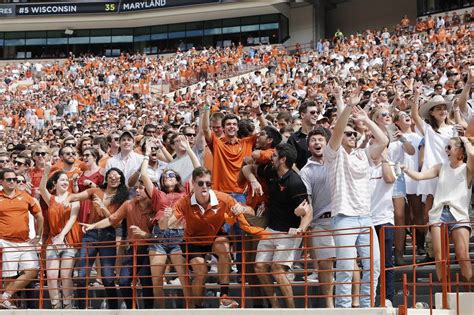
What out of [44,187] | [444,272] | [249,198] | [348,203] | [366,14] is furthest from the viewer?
[366,14]

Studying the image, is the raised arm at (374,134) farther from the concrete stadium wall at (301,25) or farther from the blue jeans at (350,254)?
the concrete stadium wall at (301,25)

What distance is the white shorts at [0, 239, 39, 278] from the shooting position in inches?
453

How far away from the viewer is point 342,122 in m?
8.68

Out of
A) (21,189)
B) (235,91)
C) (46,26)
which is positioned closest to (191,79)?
(235,91)

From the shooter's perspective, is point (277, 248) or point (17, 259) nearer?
point (277, 248)

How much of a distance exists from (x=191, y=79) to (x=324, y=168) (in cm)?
2735

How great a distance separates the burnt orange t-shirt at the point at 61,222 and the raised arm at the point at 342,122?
445 cm

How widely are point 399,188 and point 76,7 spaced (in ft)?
137

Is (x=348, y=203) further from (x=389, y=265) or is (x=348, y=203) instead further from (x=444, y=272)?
(x=444, y=272)

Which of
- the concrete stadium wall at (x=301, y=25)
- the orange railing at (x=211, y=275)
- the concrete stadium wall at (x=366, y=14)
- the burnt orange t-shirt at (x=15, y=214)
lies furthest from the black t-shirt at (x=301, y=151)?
the concrete stadium wall at (x=301, y=25)

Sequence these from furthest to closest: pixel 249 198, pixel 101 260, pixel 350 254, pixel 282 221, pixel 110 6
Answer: pixel 110 6 < pixel 101 260 < pixel 249 198 < pixel 282 221 < pixel 350 254

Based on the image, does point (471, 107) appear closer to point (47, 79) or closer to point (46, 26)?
point (47, 79)

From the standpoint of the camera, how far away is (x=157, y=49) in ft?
162

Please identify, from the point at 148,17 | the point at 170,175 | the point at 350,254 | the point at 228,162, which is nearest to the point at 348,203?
the point at 350,254
